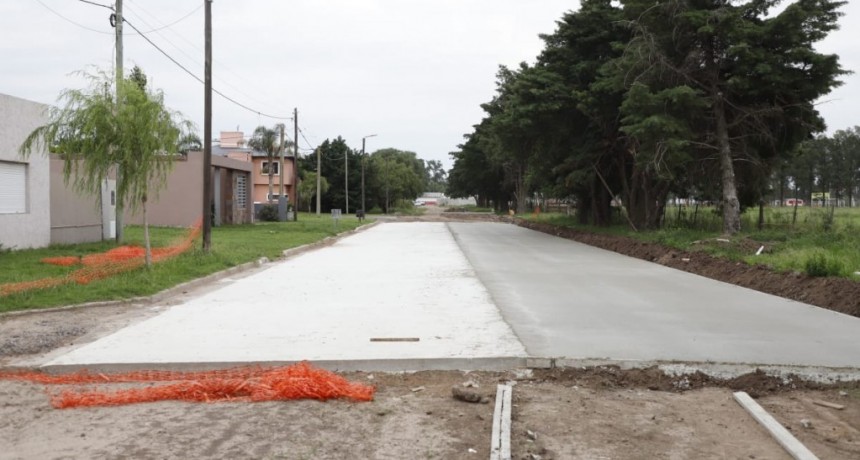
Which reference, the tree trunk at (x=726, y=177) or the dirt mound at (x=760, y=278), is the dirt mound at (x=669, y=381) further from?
the tree trunk at (x=726, y=177)

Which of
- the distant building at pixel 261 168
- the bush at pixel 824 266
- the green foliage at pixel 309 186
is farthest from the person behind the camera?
the green foliage at pixel 309 186

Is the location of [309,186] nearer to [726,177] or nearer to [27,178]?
[27,178]

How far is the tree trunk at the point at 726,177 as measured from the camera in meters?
23.0

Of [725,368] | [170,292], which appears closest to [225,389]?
[725,368]

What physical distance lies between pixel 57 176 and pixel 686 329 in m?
20.8

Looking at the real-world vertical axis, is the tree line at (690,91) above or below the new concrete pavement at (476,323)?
above

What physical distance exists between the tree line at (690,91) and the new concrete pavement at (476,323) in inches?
297

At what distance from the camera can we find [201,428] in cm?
551

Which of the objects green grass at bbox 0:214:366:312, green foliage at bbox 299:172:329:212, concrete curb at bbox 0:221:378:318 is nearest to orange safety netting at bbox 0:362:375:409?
concrete curb at bbox 0:221:378:318

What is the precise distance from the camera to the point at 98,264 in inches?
642

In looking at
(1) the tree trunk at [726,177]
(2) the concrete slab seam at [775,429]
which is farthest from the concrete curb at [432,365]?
(1) the tree trunk at [726,177]

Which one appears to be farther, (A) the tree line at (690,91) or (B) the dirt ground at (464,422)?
(A) the tree line at (690,91)

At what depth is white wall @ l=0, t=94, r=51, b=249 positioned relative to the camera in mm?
18266

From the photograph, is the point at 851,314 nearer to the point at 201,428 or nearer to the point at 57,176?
the point at 201,428
